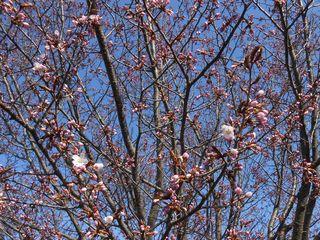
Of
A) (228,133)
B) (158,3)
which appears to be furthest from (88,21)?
(228,133)

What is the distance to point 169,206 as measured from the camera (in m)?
3.09

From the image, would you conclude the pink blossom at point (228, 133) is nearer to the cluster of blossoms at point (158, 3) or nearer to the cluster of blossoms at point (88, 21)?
the cluster of blossoms at point (158, 3)

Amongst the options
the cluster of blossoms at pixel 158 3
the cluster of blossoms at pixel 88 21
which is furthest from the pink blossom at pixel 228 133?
the cluster of blossoms at pixel 88 21

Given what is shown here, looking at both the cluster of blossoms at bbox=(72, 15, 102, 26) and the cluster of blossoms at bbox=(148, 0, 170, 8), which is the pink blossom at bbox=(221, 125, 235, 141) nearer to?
the cluster of blossoms at bbox=(148, 0, 170, 8)

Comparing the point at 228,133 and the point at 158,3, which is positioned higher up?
the point at 158,3

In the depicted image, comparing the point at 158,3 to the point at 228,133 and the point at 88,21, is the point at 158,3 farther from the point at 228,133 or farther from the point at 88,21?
the point at 228,133

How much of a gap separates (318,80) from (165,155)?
97.3 inches

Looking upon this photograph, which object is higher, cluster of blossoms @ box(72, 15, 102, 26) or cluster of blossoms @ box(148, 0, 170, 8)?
cluster of blossoms @ box(148, 0, 170, 8)

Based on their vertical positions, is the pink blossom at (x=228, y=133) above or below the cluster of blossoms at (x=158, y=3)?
below

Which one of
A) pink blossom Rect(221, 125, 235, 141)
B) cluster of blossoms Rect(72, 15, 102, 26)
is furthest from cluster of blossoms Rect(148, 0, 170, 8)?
pink blossom Rect(221, 125, 235, 141)

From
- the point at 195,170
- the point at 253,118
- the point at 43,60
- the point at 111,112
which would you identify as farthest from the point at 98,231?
the point at 111,112

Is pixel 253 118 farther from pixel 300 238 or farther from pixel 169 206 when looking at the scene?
pixel 300 238

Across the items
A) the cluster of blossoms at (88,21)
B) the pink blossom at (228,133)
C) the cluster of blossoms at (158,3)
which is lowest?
the pink blossom at (228,133)

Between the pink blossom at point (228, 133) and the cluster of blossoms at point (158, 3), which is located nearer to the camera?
the pink blossom at point (228, 133)
